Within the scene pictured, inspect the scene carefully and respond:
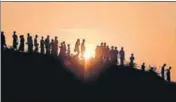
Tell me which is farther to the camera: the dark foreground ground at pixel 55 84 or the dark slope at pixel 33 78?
the dark foreground ground at pixel 55 84

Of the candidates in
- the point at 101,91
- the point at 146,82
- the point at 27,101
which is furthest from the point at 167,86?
the point at 27,101

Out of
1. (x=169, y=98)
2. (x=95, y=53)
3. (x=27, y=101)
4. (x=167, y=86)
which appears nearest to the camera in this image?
(x=27, y=101)

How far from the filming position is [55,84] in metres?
49.1

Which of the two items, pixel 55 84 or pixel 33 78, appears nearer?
pixel 33 78

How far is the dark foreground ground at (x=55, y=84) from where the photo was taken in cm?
4684

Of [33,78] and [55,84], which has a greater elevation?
[33,78]

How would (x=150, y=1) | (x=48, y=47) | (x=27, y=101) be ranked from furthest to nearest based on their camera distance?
1. (x=48, y=47)
2. (x=27, y=101)
3. (x=150, y=1)

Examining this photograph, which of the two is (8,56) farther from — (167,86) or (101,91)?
(167,86)

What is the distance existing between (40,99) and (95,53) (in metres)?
8.17

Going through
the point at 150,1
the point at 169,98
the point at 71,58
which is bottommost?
the point at 169,98

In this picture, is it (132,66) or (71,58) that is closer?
(71,58)

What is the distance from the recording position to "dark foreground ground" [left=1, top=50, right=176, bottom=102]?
46.8 m

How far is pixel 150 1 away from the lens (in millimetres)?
36844

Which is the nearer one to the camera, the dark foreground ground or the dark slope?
the dark slope
